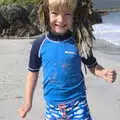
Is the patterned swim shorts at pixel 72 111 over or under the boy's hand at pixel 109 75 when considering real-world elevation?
under

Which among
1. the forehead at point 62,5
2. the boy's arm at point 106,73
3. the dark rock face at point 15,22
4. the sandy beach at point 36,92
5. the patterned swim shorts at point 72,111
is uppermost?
the forehead at point 62,5

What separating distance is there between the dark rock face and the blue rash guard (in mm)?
15555

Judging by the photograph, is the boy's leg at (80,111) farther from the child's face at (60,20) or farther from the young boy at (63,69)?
the child's face at (60,20)

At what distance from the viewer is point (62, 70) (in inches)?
162

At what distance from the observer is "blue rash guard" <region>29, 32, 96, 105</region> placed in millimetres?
4105

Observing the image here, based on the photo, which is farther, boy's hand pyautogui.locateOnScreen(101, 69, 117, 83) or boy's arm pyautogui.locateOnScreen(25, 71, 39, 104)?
boy's arm pyautogui.locateOnScreen(25, 71, 39, 104)

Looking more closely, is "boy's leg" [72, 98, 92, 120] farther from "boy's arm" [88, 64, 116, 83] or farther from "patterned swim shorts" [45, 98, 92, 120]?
"boy's arm" [88, 64, 116, 83]

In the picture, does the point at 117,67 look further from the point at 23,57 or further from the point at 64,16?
the point at 64,16

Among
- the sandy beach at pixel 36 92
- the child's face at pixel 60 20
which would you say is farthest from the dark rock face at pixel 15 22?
the child's face at pixel 60 20

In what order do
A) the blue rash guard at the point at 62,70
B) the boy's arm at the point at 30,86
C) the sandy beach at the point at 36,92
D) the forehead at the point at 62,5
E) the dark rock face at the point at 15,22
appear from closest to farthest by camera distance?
the forehead at the point at 62,5, the blue rash guard at the point at 62,70, the boy's arm at the point at 30,86, the sandy beach at the point at 36,92, the dark rock face at the point at 15,22

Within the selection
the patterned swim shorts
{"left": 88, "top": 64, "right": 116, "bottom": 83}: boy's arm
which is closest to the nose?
{"left": 88, "top": 64, "right": 116, "bottom": 83}: boy's arm

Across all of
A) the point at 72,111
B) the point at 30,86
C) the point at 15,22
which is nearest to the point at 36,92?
the point at 30,86

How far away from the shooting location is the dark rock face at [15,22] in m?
19.9

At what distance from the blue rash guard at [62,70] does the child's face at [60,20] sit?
50mm
